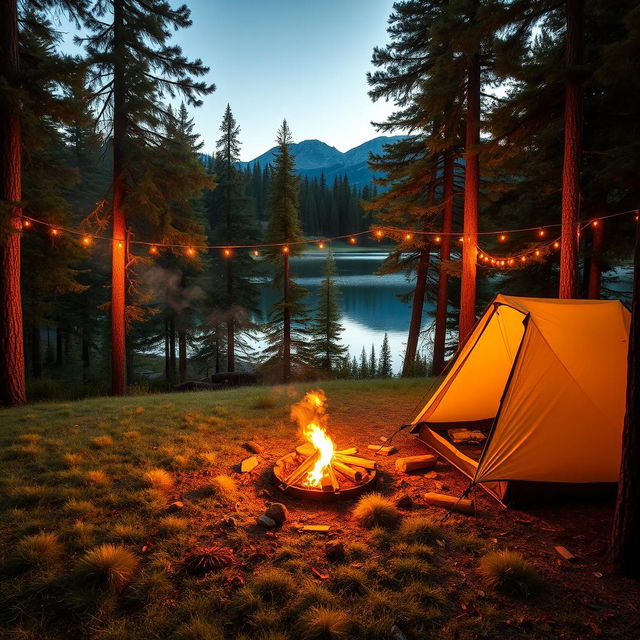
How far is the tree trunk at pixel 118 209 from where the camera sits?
9.70 meters

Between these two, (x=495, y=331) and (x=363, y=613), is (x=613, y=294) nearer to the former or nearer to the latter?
(x=495, y=331)

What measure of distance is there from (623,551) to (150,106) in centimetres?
1201

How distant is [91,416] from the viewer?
7.32 metres

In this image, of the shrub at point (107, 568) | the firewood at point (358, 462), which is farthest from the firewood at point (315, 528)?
the shrub at point (107, 568)

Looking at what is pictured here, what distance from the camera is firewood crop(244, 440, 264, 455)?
587 centimetres

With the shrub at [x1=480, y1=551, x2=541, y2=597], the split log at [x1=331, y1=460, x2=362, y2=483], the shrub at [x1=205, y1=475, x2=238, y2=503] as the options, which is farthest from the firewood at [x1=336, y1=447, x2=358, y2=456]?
the shrub at [x1=480, y1=551, x2=541, y2=597]

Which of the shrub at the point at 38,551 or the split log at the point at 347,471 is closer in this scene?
the shrub at the point at 38,551

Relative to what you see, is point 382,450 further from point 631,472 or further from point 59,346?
point 59,346

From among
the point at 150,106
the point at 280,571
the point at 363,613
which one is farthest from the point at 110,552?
the point at 150,106

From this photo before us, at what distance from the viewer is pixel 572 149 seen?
25.1ft

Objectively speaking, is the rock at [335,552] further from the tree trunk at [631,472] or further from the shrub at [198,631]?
the tree trunk at [631,472]

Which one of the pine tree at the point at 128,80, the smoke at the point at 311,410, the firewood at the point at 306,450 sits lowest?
the smoke at the point at 311,410

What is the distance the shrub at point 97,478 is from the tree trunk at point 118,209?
259 inches

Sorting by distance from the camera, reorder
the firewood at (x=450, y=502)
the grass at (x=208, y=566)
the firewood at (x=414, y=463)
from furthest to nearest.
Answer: the firewood at (x=414, y=463)
the firewood at (x=450, y=502)
the grass at (x=208, y=566)
